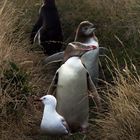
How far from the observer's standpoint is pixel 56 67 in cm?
686

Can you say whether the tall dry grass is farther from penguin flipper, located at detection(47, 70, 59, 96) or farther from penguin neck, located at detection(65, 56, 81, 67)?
penguin flipper, located at detection(47, 70, 59, 96)

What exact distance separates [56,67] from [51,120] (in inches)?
67.5

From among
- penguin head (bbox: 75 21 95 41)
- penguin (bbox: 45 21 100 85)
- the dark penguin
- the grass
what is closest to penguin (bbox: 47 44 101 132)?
the grass

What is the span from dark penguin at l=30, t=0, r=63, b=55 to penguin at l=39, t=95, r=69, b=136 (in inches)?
82.7

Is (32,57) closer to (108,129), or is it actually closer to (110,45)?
(110,45)

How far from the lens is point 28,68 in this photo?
247 inches

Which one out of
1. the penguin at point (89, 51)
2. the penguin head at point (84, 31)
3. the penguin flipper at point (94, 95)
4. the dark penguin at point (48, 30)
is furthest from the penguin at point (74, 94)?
the dark penguin at point (48, 30)

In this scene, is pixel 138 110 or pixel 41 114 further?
pixel 41 114

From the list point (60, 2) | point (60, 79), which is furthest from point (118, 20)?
point (60, 79)

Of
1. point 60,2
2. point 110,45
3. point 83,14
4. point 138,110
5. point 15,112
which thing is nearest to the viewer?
point 138,110

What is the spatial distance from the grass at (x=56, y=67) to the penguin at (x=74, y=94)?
130 mm

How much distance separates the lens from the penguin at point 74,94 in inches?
215

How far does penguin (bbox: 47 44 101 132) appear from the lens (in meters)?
5.45

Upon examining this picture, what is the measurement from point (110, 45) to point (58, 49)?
2.24 feet
